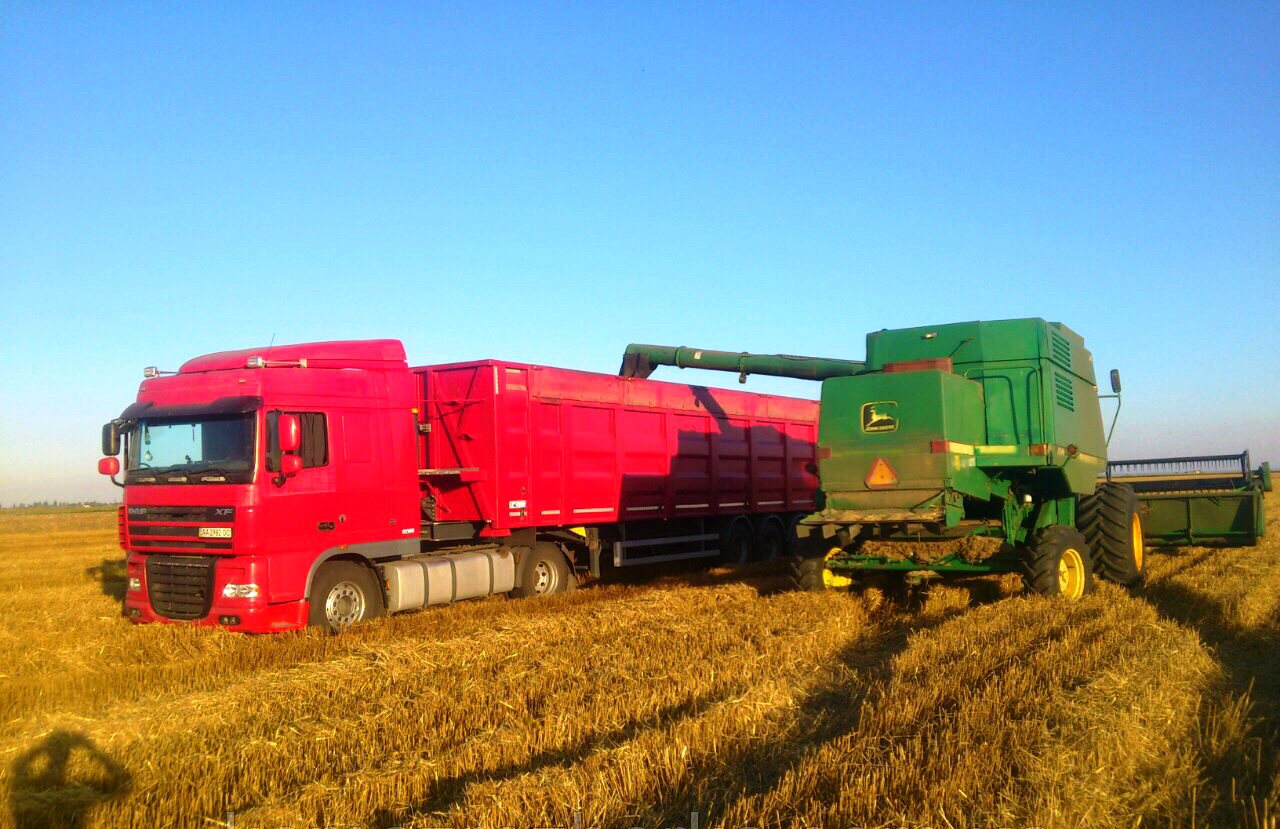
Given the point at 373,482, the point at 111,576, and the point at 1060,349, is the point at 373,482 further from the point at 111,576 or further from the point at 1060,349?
the point at 111,576

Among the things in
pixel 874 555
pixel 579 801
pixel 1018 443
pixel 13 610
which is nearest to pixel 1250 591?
pixel 1018 443

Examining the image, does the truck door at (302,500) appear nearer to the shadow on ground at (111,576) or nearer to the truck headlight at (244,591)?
the truck headlight at (244,591)

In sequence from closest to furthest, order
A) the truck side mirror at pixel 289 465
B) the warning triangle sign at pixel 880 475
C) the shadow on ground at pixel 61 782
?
1. the shadow on ground at pixel 61 782
2. the truck side mirror at pixel 289 465
3. the warning triangle sign at pixel 880 475

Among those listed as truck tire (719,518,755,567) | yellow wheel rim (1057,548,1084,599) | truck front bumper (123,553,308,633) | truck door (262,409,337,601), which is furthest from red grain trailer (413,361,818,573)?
yellow wheel rim (1057,548,1084,599)

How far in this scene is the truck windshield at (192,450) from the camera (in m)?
10.3

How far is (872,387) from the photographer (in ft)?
35.3

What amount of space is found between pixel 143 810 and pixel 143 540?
261 inches

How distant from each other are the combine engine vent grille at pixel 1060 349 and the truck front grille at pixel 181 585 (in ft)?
31.5

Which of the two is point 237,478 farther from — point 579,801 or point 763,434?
point 763,434

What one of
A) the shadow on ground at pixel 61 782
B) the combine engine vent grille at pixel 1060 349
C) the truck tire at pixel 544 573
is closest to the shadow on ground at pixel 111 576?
the truck tire at pixel 544 573

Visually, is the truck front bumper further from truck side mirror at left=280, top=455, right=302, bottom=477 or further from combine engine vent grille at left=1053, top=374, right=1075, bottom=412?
combine engine vent grille at left=1053, top=374, right=1075, bottom=412

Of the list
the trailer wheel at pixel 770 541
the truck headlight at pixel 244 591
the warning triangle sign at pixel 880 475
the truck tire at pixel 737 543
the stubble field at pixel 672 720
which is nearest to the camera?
the stubble field at pixel 672 720

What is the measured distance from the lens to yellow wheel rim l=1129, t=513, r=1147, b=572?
12.5 meters

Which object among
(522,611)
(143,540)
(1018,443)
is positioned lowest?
(522,611)
